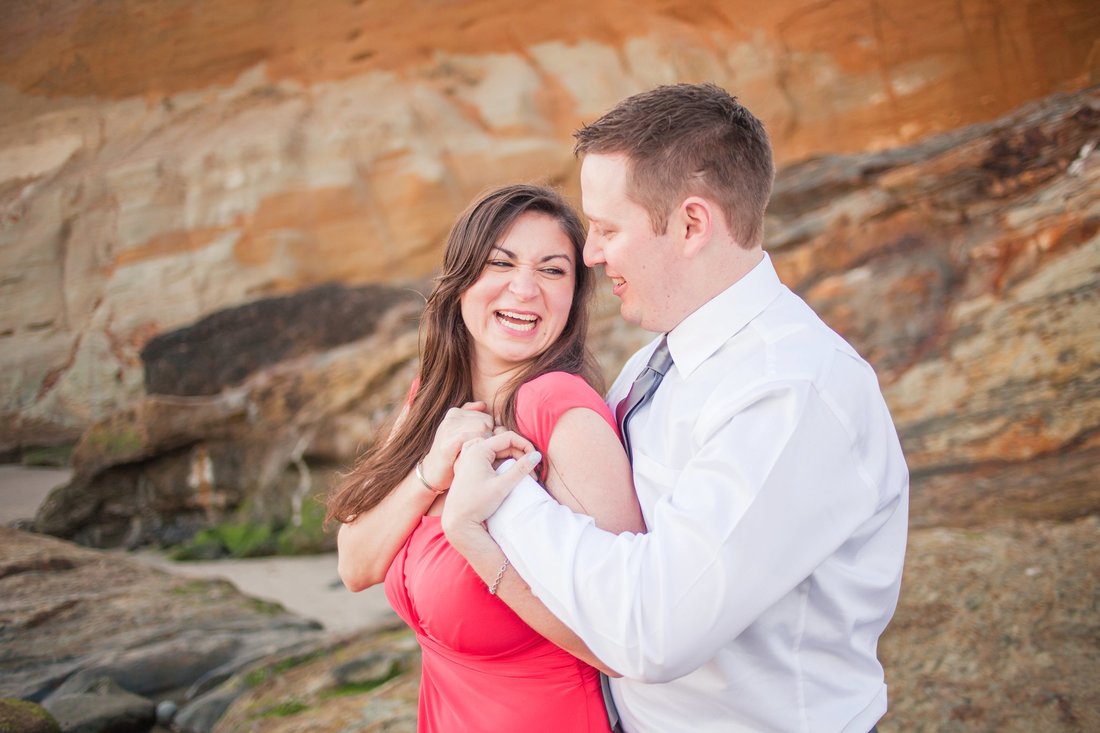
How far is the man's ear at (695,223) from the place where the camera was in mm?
1560

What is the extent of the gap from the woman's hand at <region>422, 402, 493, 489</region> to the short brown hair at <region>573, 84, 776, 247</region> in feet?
1.60

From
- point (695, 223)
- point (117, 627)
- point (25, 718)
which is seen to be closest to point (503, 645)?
point (695, 223)

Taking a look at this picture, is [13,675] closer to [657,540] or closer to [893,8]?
[657,540]

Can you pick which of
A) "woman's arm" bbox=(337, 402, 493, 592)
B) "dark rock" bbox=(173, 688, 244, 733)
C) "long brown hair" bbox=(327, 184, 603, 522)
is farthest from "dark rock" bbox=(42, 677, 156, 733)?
"woman's arm" bbox=(337, 402, 493, 592)

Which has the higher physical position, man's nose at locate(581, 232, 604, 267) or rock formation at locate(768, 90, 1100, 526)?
man's nose at locate(581, 232, 604, 267)

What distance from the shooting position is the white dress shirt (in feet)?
4.03

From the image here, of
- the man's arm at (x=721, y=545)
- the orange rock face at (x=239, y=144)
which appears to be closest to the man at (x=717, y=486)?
the man's arm at (x=721, y=545)

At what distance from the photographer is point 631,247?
1.61 m

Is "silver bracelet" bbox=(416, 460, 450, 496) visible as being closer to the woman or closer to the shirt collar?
the woman

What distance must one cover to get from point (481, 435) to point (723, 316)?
491mm

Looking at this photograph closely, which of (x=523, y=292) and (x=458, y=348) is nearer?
(x=523, y=292)

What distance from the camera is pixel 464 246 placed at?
6.40 ft

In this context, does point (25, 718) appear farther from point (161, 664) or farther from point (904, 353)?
point (904, 353)

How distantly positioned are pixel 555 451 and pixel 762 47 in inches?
223
